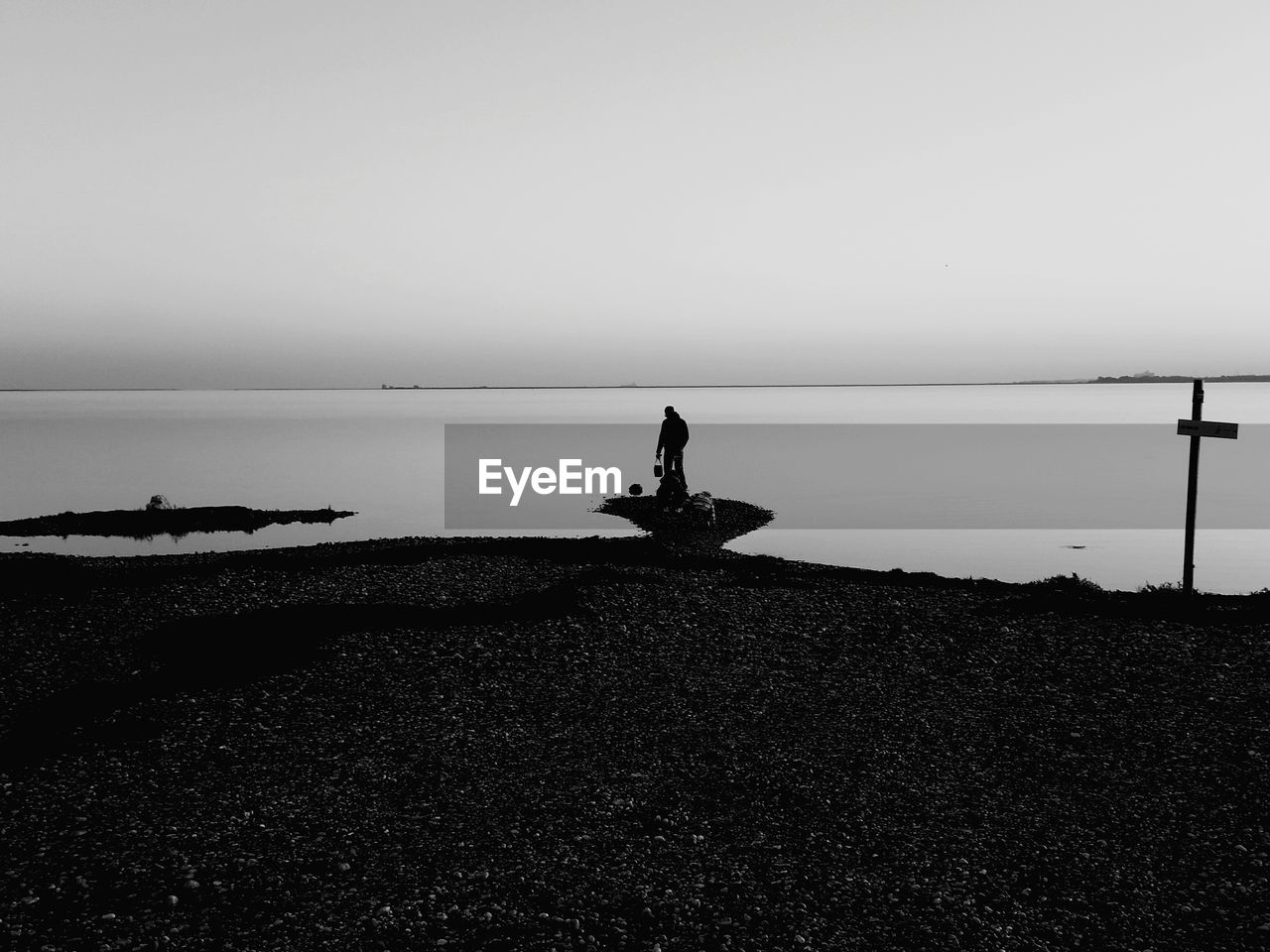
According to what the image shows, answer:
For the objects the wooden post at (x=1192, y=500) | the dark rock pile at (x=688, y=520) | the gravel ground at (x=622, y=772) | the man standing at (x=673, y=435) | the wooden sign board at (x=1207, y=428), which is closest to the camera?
the gravel ground at (x=622, y=772)

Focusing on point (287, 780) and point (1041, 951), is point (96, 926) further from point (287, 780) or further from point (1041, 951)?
point (1041, 951)

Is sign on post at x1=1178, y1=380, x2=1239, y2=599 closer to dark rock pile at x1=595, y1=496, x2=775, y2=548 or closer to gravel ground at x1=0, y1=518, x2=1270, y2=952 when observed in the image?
gravel ground at x1=0, y1=518, x2=1270, y2=952

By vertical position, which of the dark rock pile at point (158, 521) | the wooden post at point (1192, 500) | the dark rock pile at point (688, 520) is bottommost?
the dark rock pile at point (158, 521)

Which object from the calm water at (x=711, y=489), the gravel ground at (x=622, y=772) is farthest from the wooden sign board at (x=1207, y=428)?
the calm water at (x=711, y=489)

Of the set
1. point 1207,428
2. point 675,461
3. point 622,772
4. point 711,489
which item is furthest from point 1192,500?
point 711,489

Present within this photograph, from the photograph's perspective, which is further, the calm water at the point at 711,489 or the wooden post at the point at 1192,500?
the calm water at the point at 711,489

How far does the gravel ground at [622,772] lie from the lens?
21.2ft

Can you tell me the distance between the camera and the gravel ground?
21.2ft

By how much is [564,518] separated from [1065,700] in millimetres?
30341

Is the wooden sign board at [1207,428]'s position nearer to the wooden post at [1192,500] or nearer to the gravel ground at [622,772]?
the wooden post at [1192,500]

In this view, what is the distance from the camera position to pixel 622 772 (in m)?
8.98

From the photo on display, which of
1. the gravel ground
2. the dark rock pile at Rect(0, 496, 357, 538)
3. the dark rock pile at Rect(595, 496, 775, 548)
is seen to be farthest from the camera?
the dark rock pile at Rect(0, 496, 357, 538)

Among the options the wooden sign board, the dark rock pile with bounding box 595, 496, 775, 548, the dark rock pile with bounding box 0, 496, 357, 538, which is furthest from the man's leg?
the dark rock pile with bounding box 0, 496, 357, 538

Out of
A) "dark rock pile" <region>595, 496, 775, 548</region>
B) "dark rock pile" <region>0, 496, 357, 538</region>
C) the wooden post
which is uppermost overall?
the wooden post
